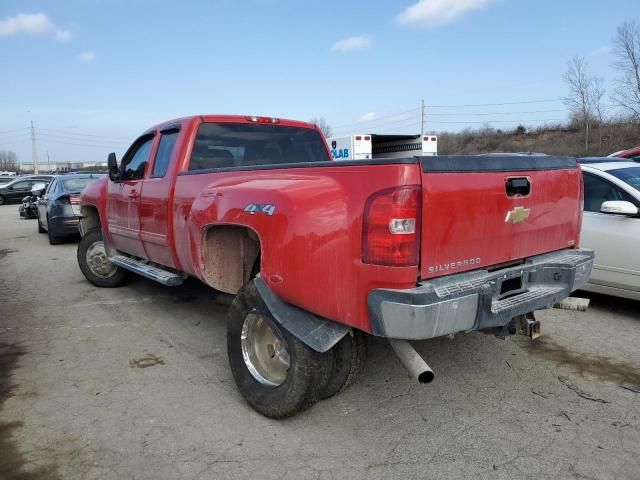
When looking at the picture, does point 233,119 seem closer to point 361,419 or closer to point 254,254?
point 254,254

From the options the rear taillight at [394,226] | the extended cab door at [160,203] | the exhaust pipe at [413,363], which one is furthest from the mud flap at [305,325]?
the extended cab door at [160,203]

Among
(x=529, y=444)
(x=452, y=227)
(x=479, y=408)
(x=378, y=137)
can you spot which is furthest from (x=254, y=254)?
(x=378, y=137)

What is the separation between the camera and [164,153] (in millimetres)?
4938

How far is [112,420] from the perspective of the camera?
129 inches

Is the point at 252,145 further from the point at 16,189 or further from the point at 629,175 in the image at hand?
the point at 16,189

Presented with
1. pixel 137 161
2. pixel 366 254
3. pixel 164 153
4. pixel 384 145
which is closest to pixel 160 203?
pixel 164 153

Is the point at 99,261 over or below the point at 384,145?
below

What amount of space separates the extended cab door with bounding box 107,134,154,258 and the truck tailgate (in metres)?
3.52

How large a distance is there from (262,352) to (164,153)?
2.47 meters

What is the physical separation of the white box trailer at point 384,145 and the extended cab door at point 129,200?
800cm

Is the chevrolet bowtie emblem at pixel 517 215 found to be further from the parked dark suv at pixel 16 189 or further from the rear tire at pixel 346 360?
the parked dark suv at pixel 16 189

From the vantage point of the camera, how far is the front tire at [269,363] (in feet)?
9.91

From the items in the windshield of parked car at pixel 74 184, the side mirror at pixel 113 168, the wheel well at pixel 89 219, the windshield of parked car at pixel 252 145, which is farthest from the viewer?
the windshield of parked car at pixel 74 184

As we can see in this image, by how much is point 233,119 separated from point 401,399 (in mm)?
3026
